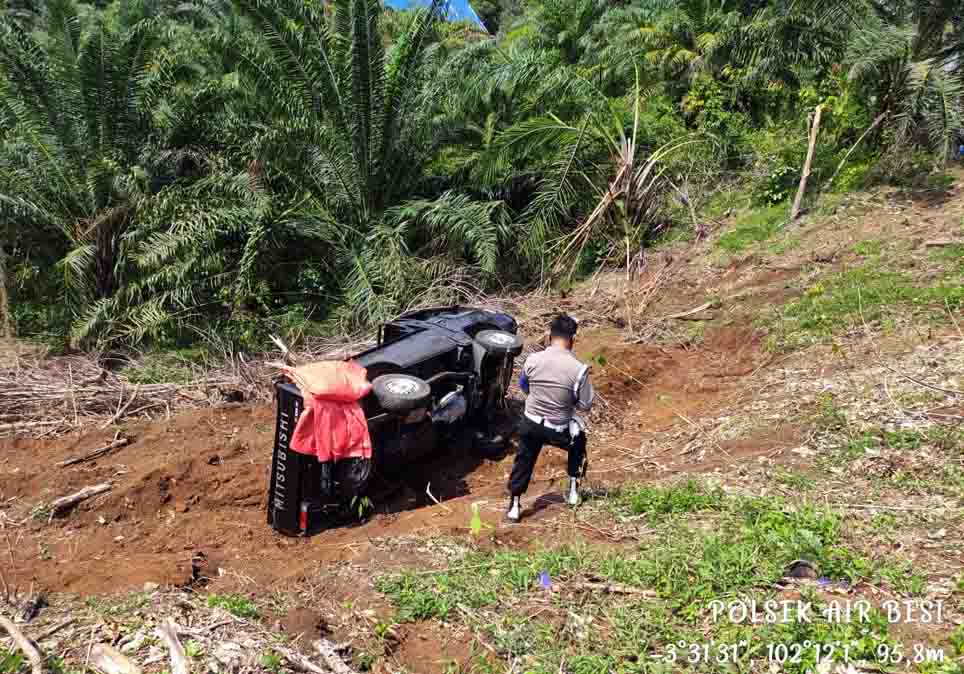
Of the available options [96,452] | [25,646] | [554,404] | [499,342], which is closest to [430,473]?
[499,342]

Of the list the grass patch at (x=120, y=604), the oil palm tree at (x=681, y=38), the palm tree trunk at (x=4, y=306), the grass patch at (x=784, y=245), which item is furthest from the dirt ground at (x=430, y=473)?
the oil palm tree at (x=681, y=38)

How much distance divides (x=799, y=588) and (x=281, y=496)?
3686 mm

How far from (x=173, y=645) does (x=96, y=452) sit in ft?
14.3

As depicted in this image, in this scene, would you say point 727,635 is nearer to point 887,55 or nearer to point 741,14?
point 887,55

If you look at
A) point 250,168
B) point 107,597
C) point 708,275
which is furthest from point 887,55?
point 107,597

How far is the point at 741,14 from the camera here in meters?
16.9

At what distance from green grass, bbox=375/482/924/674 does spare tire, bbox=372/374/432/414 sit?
125 centimetres

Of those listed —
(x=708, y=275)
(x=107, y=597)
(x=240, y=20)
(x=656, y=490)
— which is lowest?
(x=107, y=597)

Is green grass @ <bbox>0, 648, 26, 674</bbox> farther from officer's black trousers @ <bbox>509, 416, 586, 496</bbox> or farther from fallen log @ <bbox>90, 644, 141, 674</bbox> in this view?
officer's black trousers @ <bbox>509, 416, 586, 496</bbox>

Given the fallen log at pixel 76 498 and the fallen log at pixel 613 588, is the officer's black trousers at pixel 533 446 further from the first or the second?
the fallen log at pixel 76 498

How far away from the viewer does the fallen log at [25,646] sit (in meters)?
3.31

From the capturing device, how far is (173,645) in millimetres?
3479

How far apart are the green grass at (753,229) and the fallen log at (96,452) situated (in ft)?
32.0

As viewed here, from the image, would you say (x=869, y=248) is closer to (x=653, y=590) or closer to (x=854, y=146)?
(x=854, y=146)
